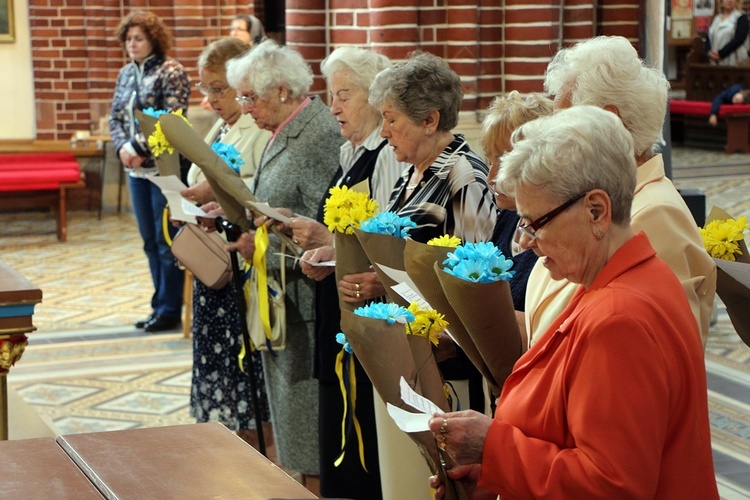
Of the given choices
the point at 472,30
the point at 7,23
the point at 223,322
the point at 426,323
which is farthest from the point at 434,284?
the point at 7,23

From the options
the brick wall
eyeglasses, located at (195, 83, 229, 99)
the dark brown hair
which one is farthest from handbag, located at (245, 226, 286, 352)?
the dark brown hair

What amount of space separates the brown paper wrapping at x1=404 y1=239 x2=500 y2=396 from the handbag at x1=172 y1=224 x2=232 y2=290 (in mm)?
2141

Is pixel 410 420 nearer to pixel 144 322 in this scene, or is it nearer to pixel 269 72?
pixel 269 72

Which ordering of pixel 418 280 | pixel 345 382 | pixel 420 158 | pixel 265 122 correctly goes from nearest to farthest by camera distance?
pixel 418 280, pixel 420 158, pixel 345 382, pixel 265 122

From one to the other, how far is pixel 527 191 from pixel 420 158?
1367 millimetres

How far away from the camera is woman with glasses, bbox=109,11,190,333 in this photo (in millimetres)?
7188

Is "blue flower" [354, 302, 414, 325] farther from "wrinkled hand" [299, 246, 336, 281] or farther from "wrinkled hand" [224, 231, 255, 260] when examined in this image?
Answer: "wrinkled hand" [224, 231, 255, 260]

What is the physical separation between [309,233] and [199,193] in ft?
2.74

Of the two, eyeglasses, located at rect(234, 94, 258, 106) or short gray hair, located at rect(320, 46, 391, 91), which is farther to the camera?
eyeglasses, located at rect(234, 94, 258, 106)

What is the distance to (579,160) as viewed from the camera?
1.98 meters

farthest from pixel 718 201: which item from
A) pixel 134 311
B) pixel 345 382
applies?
pixel 345 382

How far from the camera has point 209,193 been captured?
455 centimetres

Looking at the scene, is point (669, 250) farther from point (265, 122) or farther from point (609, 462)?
point (265, 122)

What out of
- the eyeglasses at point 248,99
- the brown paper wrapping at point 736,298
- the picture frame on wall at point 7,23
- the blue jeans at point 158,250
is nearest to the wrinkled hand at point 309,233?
the eyeglasses at point 248,99
